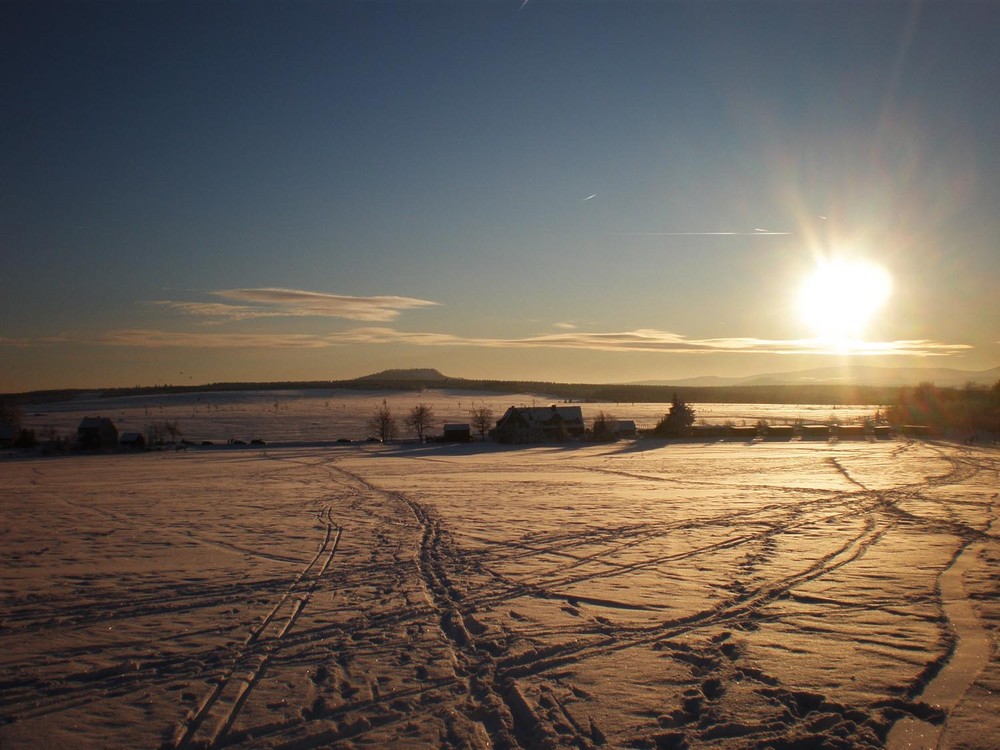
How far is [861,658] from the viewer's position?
282 inches

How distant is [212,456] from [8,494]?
20538 mm

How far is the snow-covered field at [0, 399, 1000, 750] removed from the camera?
578 cm

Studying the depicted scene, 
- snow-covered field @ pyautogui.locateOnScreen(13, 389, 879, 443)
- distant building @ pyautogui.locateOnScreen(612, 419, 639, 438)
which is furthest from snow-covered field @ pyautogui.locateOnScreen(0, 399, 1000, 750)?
snow-covered field @ pyautogui.locateOnScreen(13, 389, 879, 443)

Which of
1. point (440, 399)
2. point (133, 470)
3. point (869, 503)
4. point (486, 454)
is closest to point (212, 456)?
point (133, 470)

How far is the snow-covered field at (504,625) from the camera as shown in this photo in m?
5.78

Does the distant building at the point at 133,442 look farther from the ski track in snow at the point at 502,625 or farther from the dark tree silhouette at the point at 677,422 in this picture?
the dark tree silhouette at the point at 677,422

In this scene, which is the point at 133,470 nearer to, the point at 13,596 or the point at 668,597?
the point at 13,596

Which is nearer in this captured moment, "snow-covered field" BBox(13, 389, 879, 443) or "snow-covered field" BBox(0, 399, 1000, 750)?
"snow-covered field" BBox(0, 399, 1000, 750)

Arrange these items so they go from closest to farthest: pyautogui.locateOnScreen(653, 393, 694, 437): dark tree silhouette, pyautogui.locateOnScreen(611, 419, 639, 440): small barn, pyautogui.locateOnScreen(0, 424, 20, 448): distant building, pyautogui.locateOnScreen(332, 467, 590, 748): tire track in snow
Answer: pyautogui.locateOnScreen(332, 467, 590, 748): tire track in snow
pyautogui.locateOnScreen(0, 424, 20, 448): distant building
pyautogui.locateOnScreen(653, 393, 694, 437): dark tree silhouette
pyautogui.locateOnScreen(611, 419, 639, 440): small barn

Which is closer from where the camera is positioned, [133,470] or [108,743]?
[108,743]

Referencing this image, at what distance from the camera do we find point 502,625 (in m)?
8.25

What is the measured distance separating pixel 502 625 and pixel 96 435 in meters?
59.9

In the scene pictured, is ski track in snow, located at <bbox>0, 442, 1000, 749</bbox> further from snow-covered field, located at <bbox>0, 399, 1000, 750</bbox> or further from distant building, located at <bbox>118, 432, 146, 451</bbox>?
distant building, located at <bbox>118, 432, 146, 451</bbox>

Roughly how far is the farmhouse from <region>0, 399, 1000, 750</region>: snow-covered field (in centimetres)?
4017
